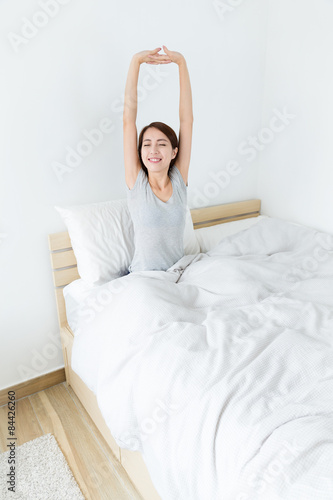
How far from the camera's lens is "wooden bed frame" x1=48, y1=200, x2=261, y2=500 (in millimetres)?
1305

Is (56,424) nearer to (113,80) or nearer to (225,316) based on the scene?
(225,316)

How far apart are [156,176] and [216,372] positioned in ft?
3.09

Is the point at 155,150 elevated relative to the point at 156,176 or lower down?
elevated

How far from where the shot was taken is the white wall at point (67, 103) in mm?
1588

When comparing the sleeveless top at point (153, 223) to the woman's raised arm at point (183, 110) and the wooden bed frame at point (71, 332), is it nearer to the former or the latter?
the woman's raised arm at point (183, 110)

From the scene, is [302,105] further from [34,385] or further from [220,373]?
[34,385]

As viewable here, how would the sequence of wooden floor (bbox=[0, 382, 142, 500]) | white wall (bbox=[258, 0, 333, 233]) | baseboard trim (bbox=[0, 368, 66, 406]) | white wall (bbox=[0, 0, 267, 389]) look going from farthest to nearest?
1. white wall (bbox=[258, 0, 333, 233])
2. baseboard trim (bbox=[0, 368, 66, 406])
3. white wall (bbox=[0, 0, 267, 389])
4. wooden floor (bbox=[0, 382, 142, 500])

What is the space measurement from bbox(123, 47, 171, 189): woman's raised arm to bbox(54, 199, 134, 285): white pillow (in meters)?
0.19

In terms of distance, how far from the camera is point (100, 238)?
173 cm

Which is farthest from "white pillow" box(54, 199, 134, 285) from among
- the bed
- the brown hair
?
the brown hair

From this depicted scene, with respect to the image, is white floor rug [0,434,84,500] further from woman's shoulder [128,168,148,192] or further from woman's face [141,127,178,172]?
woman's face [141,127,178,172]

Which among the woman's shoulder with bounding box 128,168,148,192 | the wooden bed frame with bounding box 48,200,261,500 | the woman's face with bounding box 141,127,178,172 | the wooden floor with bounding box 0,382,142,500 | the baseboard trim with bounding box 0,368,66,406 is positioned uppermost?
the woman's face with bounding box 141,127,178,172

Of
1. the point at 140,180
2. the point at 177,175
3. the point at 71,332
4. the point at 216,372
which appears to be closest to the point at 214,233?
the point at 177,175

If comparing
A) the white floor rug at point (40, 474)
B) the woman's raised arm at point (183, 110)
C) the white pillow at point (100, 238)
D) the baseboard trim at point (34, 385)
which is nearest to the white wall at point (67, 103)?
the baseboard trim at point (34, 385)
